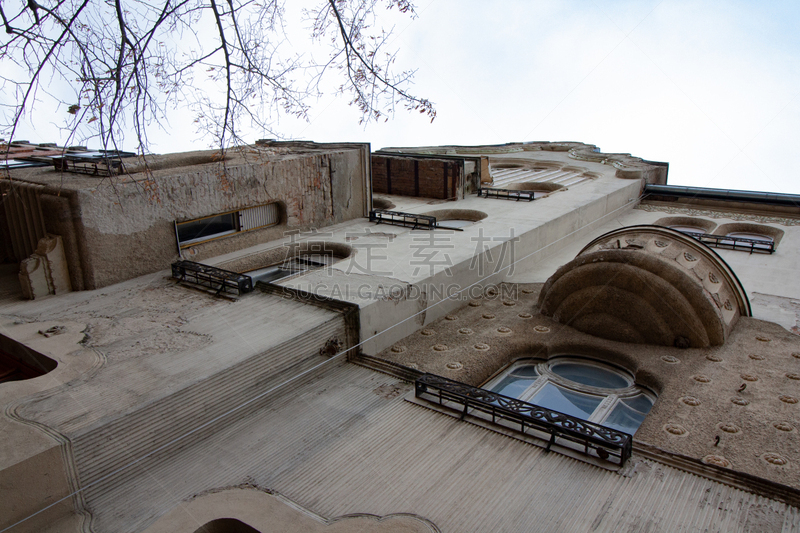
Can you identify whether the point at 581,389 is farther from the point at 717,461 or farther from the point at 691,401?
the point at 717,461

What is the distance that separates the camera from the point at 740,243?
18297 millimetres

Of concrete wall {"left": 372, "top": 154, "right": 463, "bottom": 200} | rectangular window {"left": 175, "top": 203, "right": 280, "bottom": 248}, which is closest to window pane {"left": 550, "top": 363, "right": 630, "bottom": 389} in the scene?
rectangular window {"left": 175, "top": 203, "right": 280, "bottom": 248}

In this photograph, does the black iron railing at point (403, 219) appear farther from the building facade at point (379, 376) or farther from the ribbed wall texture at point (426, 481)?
the ribbed wall texture at point (426, 481)

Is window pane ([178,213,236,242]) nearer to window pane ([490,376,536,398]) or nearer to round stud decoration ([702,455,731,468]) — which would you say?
window pane ([490,376,536,398])

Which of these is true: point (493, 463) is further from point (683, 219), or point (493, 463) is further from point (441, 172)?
point (683, 219)

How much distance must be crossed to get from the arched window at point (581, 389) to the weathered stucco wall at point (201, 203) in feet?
19.0

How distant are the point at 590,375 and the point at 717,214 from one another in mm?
14732

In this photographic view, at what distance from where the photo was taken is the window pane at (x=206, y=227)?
1216cm

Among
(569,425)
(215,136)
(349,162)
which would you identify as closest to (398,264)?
(349,162)

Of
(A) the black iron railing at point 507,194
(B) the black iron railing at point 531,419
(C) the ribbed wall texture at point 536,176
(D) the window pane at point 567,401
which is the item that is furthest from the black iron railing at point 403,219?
(C) the ribbed wall texture at point 536,176

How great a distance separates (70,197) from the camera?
33.1ft

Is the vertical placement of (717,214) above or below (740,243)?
above

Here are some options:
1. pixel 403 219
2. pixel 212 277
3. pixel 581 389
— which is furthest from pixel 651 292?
pixel 212 277

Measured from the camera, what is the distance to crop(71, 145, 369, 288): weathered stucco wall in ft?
34.6
